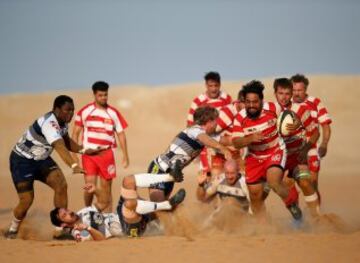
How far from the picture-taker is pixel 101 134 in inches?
574

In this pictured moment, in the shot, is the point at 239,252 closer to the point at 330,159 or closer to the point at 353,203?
the point at 353,203

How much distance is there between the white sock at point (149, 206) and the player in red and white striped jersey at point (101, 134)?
323 cm

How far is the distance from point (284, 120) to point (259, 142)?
490mm

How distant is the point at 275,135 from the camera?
38.6ft

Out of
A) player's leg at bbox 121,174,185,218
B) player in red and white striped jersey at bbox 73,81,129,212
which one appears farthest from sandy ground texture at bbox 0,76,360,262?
player in red and white striped jersey at bbox 73,81,129,212

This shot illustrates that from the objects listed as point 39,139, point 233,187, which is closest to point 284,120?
point 233,187

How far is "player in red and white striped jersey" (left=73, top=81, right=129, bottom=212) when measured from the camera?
14.4 m

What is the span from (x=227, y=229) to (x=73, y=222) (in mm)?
2163

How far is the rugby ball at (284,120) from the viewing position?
1184 cm

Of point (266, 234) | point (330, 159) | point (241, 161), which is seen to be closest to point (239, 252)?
point (266, 234)

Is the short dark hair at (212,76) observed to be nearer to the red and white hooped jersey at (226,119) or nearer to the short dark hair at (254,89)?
the red and white hooped jersey at (226,119)

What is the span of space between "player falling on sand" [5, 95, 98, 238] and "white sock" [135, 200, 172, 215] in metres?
1.29

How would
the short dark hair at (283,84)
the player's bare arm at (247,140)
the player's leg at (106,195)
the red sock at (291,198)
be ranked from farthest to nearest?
the player's leg at (106,195) → the short dark hair at (283,84) → the red sock at (291,198) → the player's bare arm at (247,140)

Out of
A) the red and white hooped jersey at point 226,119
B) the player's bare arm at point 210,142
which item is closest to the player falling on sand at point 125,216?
the player's bare arm at point 210,142
